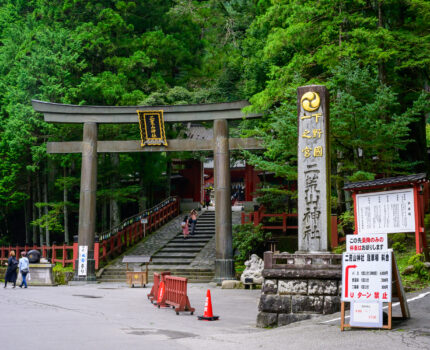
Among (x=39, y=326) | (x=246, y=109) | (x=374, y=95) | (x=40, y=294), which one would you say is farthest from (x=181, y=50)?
(x=39, y=326)

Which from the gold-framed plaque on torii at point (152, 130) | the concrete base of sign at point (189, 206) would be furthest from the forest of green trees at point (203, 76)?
the gold-framed plaque on torii at point (152, 130)

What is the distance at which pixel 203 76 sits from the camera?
106ft

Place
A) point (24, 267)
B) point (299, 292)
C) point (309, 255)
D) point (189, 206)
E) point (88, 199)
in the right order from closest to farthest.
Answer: point (299, 292), point (309, 255), point (24, 267), point (88, 199), point (189, 206)

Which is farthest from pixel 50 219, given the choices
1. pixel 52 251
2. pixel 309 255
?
pixel 309 255

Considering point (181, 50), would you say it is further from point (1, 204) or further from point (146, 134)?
point (1, 204)

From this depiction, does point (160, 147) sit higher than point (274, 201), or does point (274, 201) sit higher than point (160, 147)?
point (160, 147)

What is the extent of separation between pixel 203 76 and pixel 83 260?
1404cm

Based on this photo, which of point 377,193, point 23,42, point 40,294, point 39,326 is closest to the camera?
point 39,326

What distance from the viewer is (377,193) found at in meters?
14.2

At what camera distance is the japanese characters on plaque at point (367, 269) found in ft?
28.0

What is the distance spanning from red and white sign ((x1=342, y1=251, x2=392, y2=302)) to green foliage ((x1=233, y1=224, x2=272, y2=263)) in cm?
1592

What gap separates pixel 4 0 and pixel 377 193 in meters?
28.4

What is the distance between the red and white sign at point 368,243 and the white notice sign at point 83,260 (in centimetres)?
1559

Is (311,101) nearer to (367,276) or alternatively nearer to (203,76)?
(367,276)
